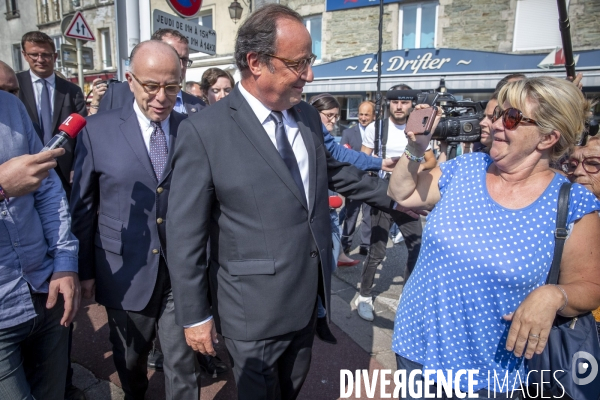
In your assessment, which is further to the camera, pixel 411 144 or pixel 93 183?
pixel 93 183

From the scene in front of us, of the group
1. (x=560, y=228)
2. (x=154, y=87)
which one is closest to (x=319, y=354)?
(x=560, y=228)

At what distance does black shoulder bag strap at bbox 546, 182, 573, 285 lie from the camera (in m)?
1.51

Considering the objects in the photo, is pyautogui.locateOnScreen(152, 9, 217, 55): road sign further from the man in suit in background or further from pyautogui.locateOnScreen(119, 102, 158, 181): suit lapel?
pyautogui.locateOnScreen(119, 102, 158, 181): suit lapel

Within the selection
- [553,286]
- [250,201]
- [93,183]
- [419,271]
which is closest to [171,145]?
[93,183]

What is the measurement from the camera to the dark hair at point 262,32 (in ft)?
5.47

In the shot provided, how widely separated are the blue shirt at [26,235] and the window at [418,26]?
549 inches

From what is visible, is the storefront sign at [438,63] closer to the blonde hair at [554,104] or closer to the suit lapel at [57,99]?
the suit lapel at [57,99]

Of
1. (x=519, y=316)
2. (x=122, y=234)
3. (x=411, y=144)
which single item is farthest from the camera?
(x=122, y=234)

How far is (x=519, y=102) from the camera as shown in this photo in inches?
62.5

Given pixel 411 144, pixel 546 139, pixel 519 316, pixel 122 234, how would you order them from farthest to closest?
pixel 122 234
pixel 411 144
pixel 546 139
pixel 519 316

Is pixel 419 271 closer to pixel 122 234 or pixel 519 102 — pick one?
pixel 519 102

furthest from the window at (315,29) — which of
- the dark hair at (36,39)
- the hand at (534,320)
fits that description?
the hand at (534,320)

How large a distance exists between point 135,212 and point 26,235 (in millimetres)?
537

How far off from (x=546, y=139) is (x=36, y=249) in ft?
6.83
